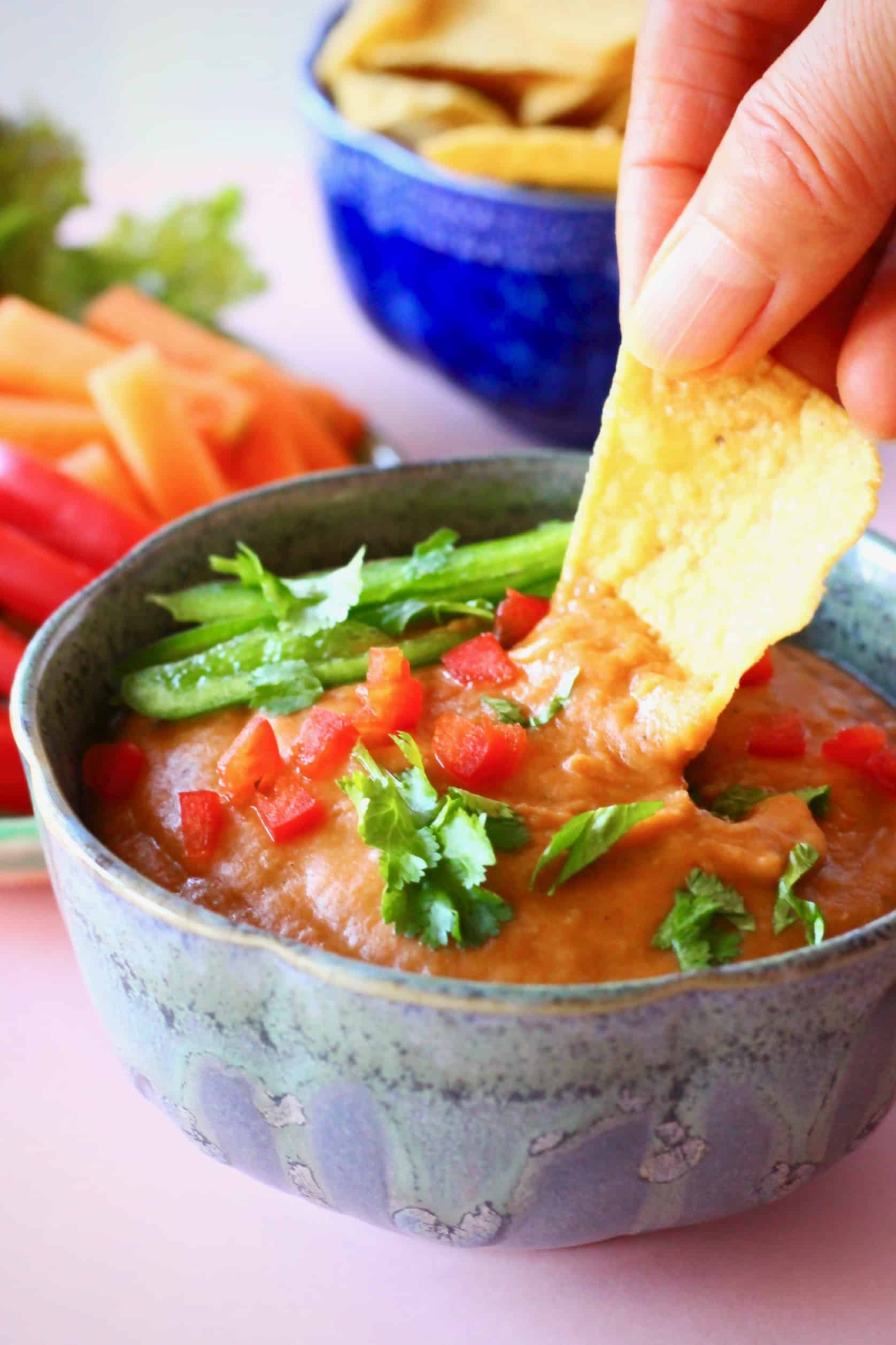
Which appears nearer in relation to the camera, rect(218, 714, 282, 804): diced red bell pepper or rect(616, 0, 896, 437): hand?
rect(616, 0, 896, 437): hand

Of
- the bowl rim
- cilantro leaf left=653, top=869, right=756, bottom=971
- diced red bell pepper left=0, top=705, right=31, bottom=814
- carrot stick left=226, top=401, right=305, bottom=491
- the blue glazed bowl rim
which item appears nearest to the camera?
the bowl rim

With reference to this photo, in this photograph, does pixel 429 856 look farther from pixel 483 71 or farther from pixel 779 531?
pixel 483 71

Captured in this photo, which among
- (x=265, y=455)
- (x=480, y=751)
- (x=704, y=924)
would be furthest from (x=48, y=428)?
(x=704, y=924)

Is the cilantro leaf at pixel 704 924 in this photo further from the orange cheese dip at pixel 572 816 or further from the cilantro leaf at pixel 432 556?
the cilantro leaf at pixel 432 556

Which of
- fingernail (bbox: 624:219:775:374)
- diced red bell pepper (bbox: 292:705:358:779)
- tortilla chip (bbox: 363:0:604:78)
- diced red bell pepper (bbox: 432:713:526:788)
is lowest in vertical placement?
diced red bell pepper (bbox: 292:705:358:779)

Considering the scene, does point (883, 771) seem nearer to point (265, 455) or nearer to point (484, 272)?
point (484, 272)

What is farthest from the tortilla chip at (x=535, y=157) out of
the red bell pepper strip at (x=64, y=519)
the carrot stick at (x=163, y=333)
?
the red bell pepper strip at (x=64, y=519)

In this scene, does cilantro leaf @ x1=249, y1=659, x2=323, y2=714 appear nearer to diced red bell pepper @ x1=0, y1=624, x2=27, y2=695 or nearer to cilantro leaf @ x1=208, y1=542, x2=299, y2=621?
cilantro leaf @ x1=208, y1=542, x2=299, y2=621

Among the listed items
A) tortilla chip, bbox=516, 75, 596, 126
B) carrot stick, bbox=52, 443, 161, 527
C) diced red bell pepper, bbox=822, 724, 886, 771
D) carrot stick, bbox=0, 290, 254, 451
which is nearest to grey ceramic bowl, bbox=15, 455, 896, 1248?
diced red bell pepper, bbox=822, 724, 886, 771
